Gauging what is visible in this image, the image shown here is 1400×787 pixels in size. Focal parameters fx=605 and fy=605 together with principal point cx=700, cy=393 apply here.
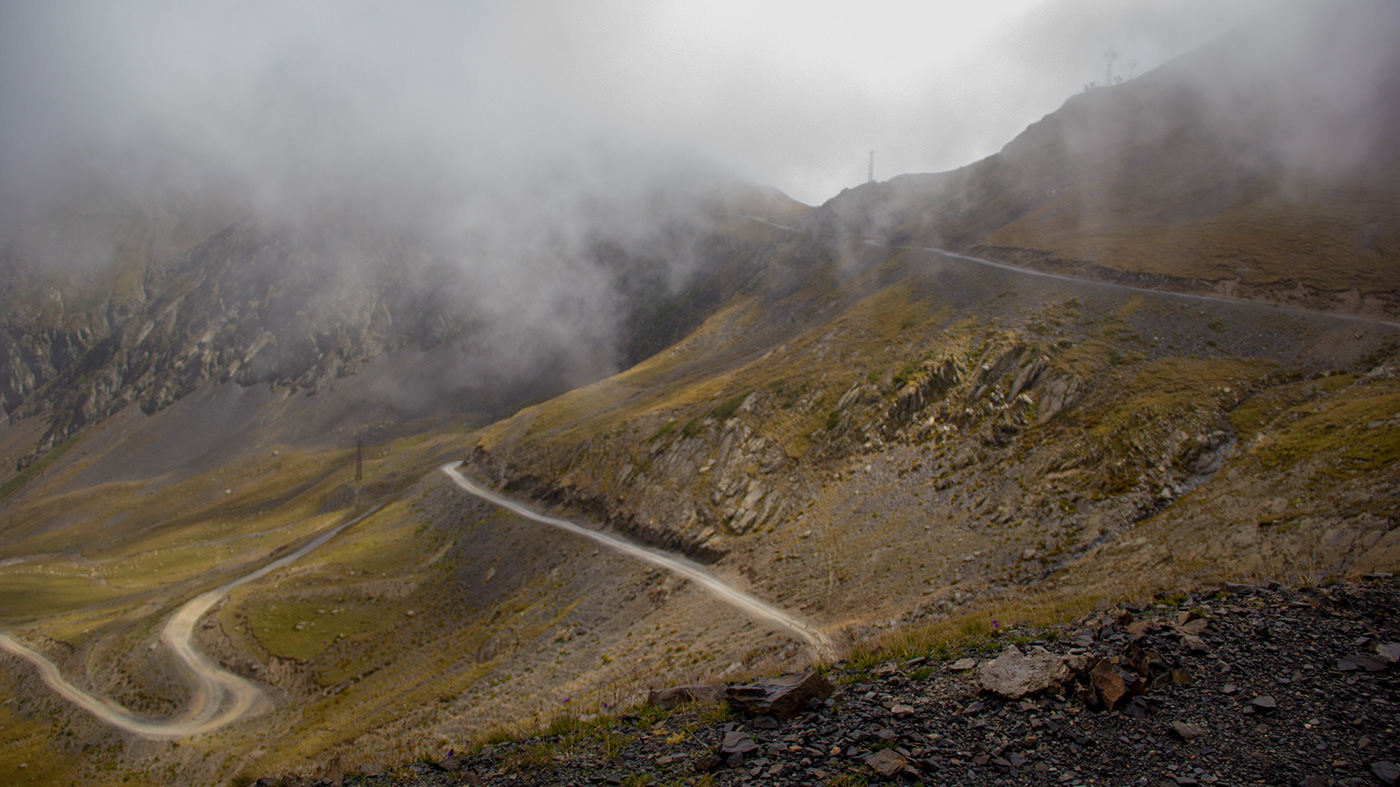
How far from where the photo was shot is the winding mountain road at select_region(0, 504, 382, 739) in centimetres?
4312

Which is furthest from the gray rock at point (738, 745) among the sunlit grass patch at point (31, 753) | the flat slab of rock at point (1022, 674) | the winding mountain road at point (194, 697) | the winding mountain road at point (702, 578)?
the sunlit grass patch at point (31, 753)

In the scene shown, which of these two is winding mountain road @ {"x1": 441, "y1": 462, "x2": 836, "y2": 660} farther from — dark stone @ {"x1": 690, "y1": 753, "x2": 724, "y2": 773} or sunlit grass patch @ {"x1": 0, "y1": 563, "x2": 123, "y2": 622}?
sunlit grass patch @ {"x1": 0, "y1": 563, "x2": 123, "y2": 622}

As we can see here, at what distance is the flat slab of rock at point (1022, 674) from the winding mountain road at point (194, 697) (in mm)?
51757

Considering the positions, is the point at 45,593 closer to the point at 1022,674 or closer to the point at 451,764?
the point at 451,764

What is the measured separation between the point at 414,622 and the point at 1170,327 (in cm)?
6779

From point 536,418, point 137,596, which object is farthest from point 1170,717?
point 137,596

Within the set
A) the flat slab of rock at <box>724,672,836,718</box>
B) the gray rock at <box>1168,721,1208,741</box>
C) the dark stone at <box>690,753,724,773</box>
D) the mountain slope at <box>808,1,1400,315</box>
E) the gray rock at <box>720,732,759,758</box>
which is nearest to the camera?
the gray rock at <box>1168,721,1208,741</box>

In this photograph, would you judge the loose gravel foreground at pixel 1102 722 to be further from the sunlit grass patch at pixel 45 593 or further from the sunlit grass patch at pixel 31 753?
the sunlit grass patch at pixel 45 593

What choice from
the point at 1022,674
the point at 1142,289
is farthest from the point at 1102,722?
the point at 1142,289

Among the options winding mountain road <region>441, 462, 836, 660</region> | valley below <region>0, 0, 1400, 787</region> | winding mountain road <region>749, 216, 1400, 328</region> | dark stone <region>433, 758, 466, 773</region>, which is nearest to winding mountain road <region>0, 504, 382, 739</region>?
valley below <region>0, 0, 1400, 787</region>

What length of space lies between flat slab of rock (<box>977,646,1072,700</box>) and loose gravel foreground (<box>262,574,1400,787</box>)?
0.17m

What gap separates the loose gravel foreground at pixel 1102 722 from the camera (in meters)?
9.22

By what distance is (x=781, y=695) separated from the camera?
42.3ft

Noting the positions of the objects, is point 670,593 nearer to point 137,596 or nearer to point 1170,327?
point 1170,327
